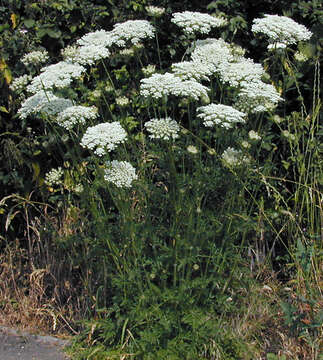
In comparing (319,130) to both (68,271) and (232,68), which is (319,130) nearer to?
(232,68)

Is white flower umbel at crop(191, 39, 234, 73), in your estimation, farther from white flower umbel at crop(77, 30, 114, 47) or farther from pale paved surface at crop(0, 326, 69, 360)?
pale paved surface at crop(0, 326, 69, 360)

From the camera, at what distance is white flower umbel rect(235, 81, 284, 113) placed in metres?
3.28

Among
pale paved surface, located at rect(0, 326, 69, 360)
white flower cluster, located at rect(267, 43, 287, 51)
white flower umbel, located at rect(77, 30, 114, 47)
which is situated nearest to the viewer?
white flower cluster, located at rect(267, 43, 287, 51)

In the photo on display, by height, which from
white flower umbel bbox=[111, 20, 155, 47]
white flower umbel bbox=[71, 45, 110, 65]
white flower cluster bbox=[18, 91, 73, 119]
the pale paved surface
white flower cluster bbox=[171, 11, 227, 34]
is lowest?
the pale paved surface

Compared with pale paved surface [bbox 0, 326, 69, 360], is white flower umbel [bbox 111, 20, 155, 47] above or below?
above

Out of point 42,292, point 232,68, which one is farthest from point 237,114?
point 42,292

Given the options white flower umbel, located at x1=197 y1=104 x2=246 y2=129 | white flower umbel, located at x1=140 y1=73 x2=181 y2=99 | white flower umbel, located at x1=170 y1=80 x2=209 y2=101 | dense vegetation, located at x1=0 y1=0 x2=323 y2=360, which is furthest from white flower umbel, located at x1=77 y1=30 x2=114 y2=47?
white flower umbel, located at x1=197 y1=104 x2=246 y2=129

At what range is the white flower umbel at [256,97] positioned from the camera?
10.8 ft

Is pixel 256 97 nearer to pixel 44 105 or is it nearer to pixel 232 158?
pixel 232 158

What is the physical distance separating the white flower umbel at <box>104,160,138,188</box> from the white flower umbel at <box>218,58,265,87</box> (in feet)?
2.63

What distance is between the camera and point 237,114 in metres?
3.12

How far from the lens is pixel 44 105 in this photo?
11.2ft

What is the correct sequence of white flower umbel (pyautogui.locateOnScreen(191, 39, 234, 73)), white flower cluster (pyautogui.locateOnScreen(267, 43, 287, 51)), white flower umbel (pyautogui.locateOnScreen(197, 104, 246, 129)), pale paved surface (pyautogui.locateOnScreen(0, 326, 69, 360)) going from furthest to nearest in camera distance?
pale paved surface (pyautogui.locateOnScreen(0, 326, 69, 360)) < white flower cluster (pyautogui.locateOnScreen(267, 43, 287, 51)) < white flower umbel (pyautogui.locateOnScreen(191, 39, 234, 73)) < white flower umbel (pyautogui.locateOnScreen(197, 104, 246, 129))

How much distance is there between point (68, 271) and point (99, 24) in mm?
2076
